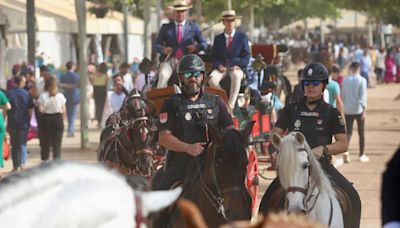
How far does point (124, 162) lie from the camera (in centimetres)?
1559

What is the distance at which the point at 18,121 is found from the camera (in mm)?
22000

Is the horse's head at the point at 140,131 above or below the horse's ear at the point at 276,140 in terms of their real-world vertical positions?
below

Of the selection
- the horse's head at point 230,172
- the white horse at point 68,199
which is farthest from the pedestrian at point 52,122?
the white horse at point 68,199

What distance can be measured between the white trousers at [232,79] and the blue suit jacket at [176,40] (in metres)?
0.44

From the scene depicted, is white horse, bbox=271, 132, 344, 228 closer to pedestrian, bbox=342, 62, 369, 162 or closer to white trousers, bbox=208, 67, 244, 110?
white trousers, bbox=208, 67, 244, 110

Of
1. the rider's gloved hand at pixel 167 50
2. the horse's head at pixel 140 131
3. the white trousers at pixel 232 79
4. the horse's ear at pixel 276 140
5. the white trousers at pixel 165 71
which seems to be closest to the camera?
the horse's ear at pixel 276 140

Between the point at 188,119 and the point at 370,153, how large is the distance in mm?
14791

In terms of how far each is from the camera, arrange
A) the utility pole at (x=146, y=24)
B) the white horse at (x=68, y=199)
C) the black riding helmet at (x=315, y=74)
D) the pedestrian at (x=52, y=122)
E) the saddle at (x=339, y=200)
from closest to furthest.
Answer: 1. the white horse at (x=68, y=199)
2. the saddle at (x=339, y=200)
3. the black riding helmet at (x=315, y=74)
4. the pedestrian at (x=52, y=122)
5. the utility pole at (x=146, y=24)

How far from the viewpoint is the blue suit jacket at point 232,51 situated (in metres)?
16.8

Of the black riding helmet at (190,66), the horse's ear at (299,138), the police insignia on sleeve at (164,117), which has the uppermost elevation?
the black riding helmet at (190,66)

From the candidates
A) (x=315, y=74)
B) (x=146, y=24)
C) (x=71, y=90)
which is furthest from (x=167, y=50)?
(x=146, y=24)

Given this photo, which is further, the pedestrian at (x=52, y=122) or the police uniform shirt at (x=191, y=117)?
the pedestrian at (x=52, y=122)

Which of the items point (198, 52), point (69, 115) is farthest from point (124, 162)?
point (69, 115)

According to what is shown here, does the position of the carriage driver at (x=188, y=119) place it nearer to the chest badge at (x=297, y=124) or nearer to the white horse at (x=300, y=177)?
the chest badge at (x=297, y=124)
